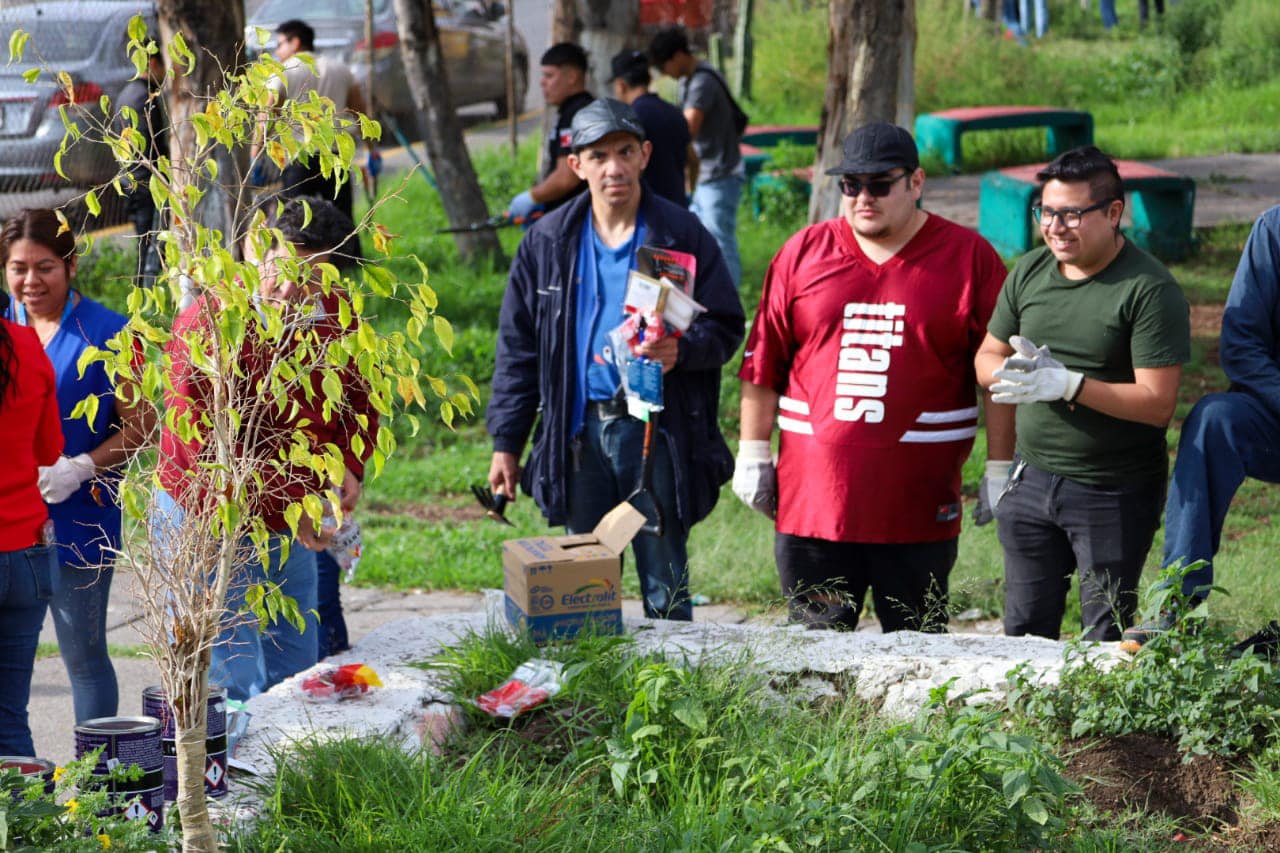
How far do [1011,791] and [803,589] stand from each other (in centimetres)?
169

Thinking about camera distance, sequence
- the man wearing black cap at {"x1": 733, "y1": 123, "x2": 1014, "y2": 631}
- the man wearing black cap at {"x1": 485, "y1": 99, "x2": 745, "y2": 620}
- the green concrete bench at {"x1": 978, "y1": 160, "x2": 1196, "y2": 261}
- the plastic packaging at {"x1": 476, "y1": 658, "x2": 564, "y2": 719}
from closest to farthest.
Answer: the plastic packaging at {"x1": 476, "y1": 658, "x2": 564, "y2": 719} < the man wearing black cap at {"x1": 733, "y1": 123, "x2": 1014, "y2": 631} < the man wearing black cap at {"x1": 485, "y1": 99, "x2": 745, "y2": 620} < the green concrete bench at {"x1": 978, "y1": 160, "x2": 1196, "y2": 261}

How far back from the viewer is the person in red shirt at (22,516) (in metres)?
3.88

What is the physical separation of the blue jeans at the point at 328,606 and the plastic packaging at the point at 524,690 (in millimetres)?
1467

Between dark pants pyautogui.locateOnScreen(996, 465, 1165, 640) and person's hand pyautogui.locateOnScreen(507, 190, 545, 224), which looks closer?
dark pants pyautogui.locateOnScreen(996, 465, 1165, 640)

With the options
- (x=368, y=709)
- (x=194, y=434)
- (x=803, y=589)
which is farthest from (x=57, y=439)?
(x=803, y=589)

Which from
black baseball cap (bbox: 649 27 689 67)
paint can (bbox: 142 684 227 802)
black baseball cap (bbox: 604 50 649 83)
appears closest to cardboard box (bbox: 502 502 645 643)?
paint can (bbox: 142 684 227 802)

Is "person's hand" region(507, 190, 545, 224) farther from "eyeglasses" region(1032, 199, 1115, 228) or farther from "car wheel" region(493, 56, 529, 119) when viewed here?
"car wheel" region(493, 56, 529, 119)

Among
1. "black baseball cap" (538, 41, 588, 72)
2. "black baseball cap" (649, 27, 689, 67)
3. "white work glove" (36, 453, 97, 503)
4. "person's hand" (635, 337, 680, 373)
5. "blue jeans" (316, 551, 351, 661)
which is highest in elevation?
"black baseball cap" (649, 27, 689, 67)

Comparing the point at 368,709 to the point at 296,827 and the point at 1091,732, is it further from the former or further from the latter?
the point at 1091,732

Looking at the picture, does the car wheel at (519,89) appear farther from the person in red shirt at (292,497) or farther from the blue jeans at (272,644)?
the blue jeans at (272,644)

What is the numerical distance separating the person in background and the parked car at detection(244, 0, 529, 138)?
10.3 m

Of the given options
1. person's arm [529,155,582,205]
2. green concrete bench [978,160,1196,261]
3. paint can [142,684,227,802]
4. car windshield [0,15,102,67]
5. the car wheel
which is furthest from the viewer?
the car wheel

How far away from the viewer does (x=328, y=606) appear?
17.4 feet

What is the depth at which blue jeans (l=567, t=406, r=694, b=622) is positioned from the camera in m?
4.86
